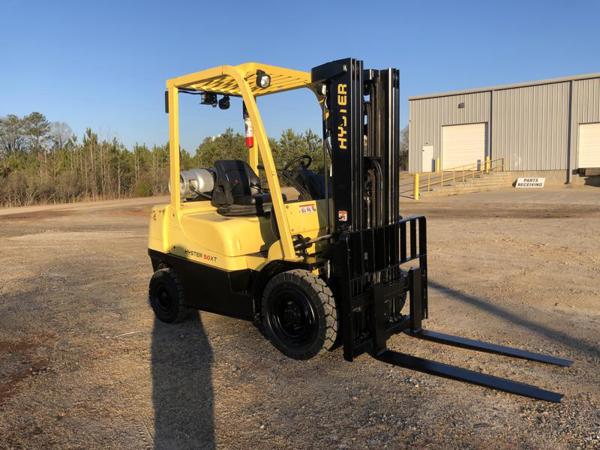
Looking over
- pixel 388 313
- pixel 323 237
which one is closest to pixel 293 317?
pixel 323 237

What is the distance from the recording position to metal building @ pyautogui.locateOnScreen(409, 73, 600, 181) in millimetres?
34000

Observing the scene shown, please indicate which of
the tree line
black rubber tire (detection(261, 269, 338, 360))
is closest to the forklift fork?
black rubber tire (detection(261, 269, 338, 360))

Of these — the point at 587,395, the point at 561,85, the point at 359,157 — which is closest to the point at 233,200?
the point at 359,157

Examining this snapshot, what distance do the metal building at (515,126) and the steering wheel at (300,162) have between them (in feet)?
111

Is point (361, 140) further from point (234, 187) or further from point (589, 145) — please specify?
point (589, 145)

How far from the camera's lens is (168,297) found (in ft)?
19.4

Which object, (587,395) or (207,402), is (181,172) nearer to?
(207,402)

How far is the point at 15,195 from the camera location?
28656 mm

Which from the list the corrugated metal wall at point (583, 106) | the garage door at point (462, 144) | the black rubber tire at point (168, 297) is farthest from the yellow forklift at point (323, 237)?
the garage door at point (462, 144)

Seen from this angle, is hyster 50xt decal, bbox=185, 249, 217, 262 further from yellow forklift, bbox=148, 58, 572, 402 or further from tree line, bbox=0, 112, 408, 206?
tree line, bbox=0, 112, 408, 206

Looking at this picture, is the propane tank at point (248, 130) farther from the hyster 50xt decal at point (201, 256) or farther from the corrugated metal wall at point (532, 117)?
the corrugated metal wall at point (532, 117)

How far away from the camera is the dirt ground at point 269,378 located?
3482mm

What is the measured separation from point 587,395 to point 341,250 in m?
2.13

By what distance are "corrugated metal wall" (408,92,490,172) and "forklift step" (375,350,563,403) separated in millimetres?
35898
